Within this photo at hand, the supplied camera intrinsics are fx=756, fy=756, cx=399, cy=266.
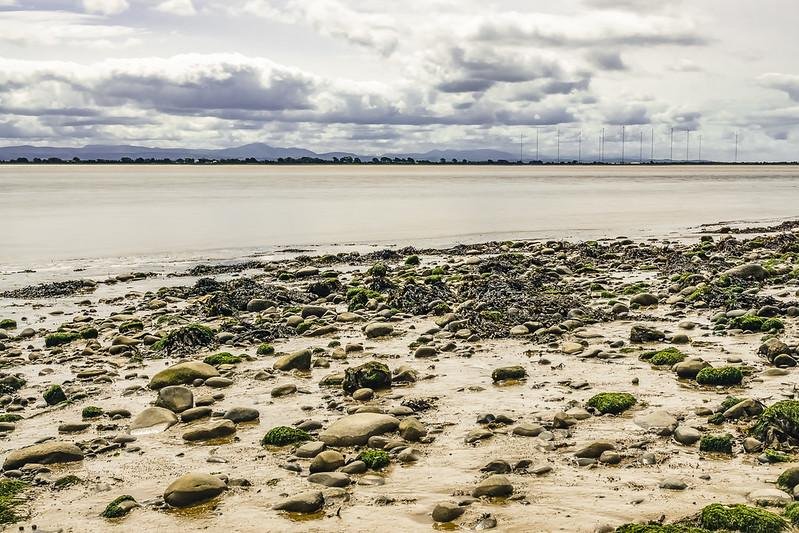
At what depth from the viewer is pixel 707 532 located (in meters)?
6.17

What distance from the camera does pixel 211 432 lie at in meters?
9.48

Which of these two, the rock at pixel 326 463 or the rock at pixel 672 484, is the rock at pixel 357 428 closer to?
the rock at pixel 326 463

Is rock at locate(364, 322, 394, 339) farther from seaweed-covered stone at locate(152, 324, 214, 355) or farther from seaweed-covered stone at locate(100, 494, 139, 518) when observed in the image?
seaweed-covered stone at locate(100, 494, 139, 518)

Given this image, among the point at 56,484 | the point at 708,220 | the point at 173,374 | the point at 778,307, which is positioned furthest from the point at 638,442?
the point at 708,220

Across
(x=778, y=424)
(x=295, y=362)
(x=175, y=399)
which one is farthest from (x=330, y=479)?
(x=295, y=362)

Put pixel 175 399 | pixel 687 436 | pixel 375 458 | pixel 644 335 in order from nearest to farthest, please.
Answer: pixel 375 458
pixel 687 436
pixel 175 399
pixel 644 335

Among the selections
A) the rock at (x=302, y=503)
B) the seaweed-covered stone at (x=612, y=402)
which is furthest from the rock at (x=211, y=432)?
the seaweed-covered stone at (x=612, y=402)

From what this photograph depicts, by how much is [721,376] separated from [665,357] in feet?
4.43

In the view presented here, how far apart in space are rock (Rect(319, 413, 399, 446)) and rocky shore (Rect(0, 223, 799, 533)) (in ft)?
0.11

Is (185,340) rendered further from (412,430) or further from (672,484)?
(672,484)

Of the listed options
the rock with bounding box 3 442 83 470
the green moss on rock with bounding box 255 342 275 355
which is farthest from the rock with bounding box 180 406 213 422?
the green moss on rock with bounding box 255 342 275 355

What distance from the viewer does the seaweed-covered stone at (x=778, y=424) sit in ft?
26.8

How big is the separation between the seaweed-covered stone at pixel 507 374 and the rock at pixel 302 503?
194 inches

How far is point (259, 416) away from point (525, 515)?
4624 millimetres
